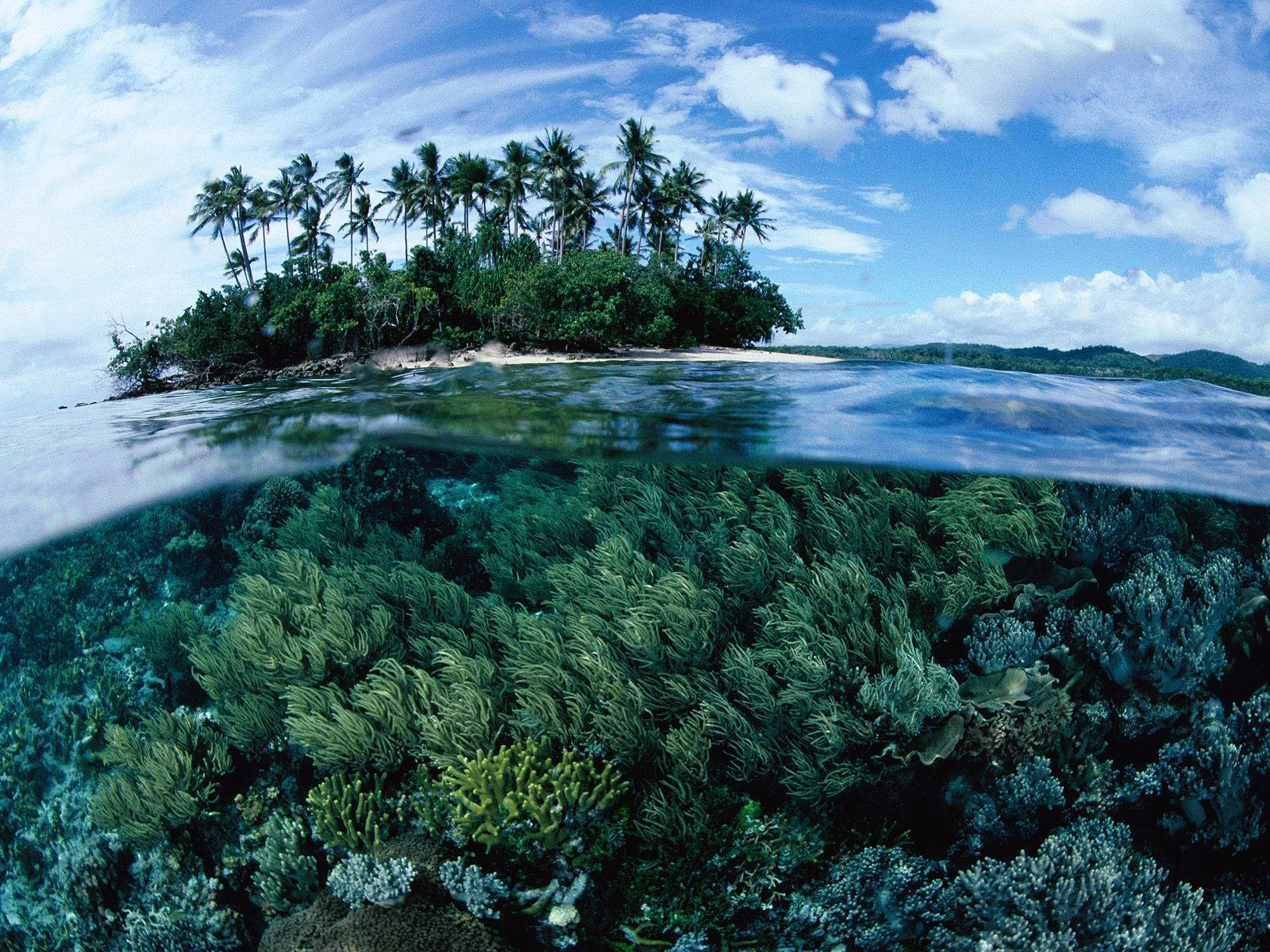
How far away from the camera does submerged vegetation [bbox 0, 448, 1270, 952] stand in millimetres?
4945

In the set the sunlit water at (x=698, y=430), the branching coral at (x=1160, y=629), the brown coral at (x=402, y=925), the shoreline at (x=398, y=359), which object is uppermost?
the shoreline at (x=398, y=359)

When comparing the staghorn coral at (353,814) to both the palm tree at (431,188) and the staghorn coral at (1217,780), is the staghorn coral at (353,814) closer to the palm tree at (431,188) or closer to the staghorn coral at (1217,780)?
the staghorn coral at (1217,780)

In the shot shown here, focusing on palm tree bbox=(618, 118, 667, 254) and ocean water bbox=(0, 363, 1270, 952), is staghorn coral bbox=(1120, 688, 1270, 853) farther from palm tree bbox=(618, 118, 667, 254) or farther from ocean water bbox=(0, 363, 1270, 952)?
palm tree bbox=(618, 118, 667, 254)

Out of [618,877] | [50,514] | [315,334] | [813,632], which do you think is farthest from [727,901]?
[315,334]

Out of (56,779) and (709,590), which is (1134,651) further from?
(56,779)

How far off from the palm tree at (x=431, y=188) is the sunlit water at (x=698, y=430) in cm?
4071

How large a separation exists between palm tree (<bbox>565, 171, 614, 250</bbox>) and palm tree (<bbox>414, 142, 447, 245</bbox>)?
9.15m

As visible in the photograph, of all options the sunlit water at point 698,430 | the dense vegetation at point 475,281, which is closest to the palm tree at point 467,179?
the dense vegetation at point 475,281

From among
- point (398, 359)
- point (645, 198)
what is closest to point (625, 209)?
point (645, 198)

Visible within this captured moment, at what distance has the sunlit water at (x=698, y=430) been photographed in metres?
8.01

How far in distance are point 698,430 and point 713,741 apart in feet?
14.9

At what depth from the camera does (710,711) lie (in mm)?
5160

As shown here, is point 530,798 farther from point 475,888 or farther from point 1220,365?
point 1220,365

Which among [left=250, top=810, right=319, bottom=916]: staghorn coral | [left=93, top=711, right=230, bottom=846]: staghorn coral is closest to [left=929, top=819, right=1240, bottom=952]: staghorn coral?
[left=250, top=810, right=319, bottom=916]: staghorn coral
